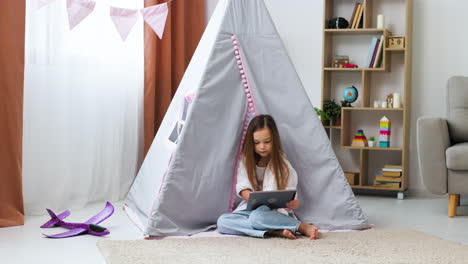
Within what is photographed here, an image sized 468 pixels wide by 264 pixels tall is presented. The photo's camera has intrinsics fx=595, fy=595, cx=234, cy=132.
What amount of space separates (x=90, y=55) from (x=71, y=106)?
13.3 inches

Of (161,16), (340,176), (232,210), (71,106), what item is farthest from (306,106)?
(71,106)

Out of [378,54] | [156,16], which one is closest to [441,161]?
[378,54]

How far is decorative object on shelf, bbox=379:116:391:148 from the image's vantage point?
4199 mm

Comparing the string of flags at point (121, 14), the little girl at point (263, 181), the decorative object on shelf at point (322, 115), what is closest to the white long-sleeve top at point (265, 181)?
the little girl at point (263, 181)

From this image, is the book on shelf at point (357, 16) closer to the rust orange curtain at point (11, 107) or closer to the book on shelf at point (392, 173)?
the book on shelf at point (392, 173)

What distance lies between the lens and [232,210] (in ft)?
9.38

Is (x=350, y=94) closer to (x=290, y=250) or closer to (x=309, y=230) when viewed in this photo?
(x=309, y=230)

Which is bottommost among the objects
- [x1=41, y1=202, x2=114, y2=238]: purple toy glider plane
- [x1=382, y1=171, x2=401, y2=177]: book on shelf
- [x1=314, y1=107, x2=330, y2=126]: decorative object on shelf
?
[x1=41, y1=202, x2=114, y2=238]: purple toy glider plane

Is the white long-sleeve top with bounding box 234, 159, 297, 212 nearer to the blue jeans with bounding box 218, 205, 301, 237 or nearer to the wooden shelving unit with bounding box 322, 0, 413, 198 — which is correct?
the blue jeans with bounding box 218, 205, 301, 237

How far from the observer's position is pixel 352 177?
4.27 meters

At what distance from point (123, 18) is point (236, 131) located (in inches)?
35.2

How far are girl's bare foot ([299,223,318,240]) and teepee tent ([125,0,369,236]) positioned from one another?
0.72 ft

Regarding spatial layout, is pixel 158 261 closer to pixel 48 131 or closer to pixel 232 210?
pixel 232 210

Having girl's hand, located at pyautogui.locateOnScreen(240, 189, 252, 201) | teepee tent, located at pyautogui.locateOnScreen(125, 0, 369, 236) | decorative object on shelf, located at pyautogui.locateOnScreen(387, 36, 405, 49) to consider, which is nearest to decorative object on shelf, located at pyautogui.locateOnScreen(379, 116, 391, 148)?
decorative object on shelf, located at pyautogui.locateOnScreen(387, 36, 405, 49)
